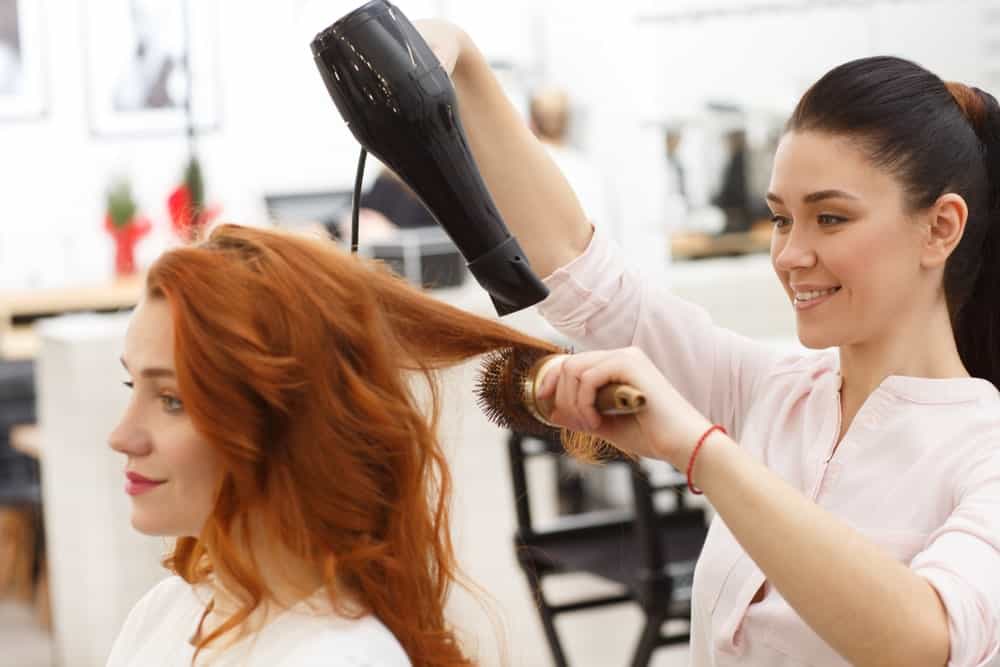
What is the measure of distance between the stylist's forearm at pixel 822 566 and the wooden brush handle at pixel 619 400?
62 millimetres

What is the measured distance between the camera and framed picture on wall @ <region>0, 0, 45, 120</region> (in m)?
6.42

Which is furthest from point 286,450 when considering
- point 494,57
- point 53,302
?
point 494,57

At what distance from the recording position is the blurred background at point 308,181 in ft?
11.4

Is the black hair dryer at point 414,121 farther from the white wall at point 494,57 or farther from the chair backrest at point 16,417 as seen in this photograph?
the white wall at point 494,57

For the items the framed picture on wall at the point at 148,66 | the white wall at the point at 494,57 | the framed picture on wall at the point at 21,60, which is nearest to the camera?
the white wall at the point at 494,57

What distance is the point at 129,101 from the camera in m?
6.60

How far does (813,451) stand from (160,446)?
1.94 feet

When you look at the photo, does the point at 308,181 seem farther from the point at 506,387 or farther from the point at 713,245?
the point at 506,387

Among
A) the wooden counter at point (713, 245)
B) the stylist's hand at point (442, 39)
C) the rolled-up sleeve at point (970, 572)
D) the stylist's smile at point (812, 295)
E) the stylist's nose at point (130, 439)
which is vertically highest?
the stylist's hand at point (442, 39)

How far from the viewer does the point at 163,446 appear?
1.07m

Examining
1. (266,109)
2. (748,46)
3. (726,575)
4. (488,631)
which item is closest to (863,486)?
(726,575)

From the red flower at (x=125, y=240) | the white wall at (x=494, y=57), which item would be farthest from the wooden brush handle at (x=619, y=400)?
the red flower at (x=125, y=240)

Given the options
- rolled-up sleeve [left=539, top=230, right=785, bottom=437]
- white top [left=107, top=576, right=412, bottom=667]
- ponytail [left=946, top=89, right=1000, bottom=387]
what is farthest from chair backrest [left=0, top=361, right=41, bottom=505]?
ponytail [left=946, top=89, right=1000, bottom=387]

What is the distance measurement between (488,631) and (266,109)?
419 cm
